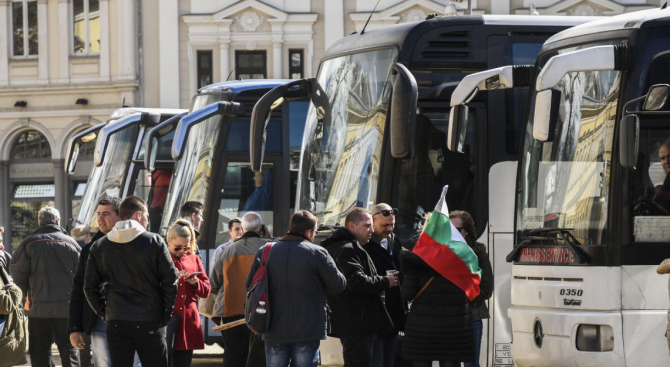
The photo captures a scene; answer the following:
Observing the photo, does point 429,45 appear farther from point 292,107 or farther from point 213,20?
point 213,20

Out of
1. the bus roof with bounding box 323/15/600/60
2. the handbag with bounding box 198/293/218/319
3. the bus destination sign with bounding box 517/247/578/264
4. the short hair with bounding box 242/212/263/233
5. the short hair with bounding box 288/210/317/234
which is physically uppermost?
the bus roof with bounding box 323/15/600/60

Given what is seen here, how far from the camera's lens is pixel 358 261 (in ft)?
27.6

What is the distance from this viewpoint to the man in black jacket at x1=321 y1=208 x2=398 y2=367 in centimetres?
841

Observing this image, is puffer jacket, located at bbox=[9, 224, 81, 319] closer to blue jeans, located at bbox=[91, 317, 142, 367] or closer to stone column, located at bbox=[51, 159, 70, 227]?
blue jeans, located at bbox=[91, 317, 142, 367]

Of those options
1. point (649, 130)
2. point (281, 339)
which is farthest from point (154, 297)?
point (649, 130)

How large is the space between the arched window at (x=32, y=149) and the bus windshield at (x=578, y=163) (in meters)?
28.4

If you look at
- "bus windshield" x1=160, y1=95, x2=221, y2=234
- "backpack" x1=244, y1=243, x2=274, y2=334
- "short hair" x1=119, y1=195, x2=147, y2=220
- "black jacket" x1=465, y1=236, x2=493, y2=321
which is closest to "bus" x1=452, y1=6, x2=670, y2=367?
"black jacket" x1=465, y1=236, x2=493, y2=321

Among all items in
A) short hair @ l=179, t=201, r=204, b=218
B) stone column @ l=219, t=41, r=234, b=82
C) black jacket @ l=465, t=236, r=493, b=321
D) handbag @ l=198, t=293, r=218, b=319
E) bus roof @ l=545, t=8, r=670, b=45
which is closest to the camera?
bus roof @ l=545, t=8, r=670, b=45

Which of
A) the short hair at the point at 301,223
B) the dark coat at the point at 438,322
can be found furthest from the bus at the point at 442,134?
the short hair at the point at 301,223

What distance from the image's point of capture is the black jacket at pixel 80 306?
8172mm

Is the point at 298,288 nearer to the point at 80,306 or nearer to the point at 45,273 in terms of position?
the point at 80,306

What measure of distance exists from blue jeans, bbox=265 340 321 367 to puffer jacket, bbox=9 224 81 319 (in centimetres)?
377

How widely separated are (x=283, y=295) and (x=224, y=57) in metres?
27.4

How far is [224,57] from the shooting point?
34.6 meters
